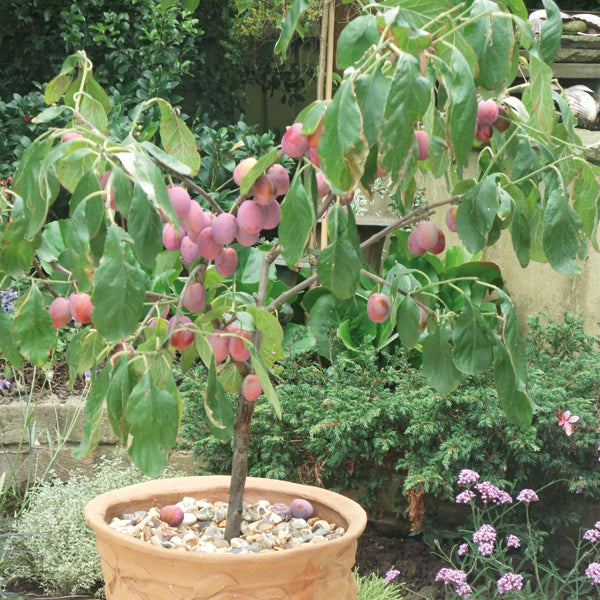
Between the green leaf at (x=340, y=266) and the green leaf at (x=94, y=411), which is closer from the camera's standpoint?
the green leaf at (x=340, y=266)

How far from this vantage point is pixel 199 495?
2.03 meters

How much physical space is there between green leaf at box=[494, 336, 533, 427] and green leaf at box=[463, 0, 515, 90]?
0.45 metres

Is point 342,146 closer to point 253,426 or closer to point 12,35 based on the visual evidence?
point 253,426

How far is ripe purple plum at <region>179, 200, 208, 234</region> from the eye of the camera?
3.91ft

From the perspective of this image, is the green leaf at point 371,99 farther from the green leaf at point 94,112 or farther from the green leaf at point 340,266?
the green leaf at point 94,112

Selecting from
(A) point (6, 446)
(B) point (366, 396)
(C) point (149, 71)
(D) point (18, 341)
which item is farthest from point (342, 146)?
(C) point (149, 71)

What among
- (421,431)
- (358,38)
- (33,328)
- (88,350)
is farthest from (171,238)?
(421,431)

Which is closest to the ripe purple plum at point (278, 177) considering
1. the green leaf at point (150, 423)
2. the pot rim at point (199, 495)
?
the green leaf at point (150, 423)

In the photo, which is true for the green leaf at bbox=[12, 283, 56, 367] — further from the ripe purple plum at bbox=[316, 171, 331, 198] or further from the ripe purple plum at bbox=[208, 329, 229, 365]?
the ripe purple plum at bbox=[316, 171, 331, 198]

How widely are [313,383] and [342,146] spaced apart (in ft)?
7.70

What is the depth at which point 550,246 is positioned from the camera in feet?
3.60

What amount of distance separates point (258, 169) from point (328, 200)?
0.94 ft

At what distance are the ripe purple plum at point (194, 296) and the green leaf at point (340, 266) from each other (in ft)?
1.23

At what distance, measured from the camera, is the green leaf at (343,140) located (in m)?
0.89
